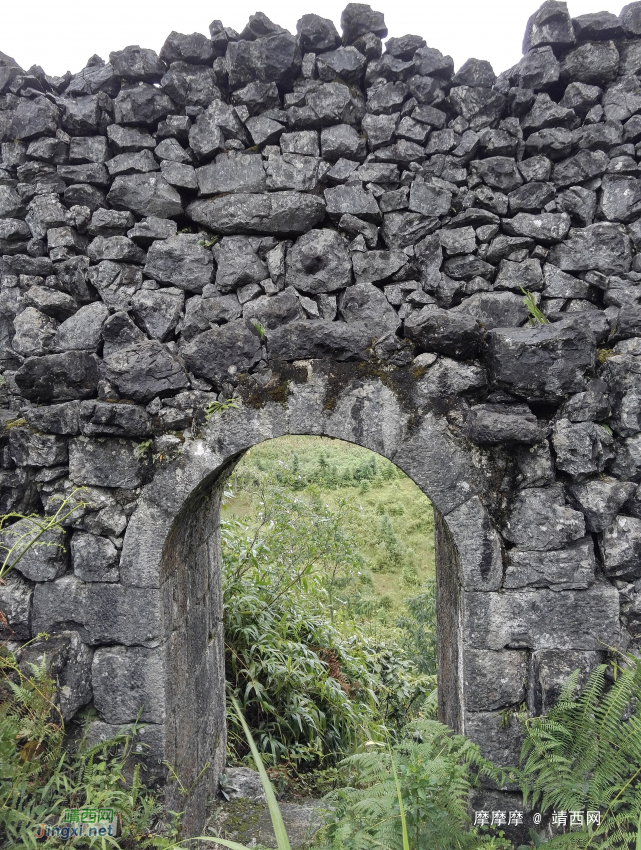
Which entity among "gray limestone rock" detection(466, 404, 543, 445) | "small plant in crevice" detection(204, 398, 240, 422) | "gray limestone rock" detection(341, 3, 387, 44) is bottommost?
"gray limestone rock" detection(466, 404, 543, 445)

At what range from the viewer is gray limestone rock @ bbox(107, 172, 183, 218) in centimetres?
320

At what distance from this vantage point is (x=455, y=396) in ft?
9.60

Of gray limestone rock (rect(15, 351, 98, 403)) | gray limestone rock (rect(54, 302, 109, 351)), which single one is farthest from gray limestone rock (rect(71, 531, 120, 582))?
gray limestone rock (rect(54, 302, 109, 351))

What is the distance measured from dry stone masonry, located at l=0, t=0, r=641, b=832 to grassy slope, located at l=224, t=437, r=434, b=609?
5.93 metres

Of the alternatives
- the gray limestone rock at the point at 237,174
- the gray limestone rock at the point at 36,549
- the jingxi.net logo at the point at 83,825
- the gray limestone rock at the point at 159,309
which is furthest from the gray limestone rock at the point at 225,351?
the jingxi.net logo at the point at 83,825

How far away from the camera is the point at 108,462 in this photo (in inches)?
121

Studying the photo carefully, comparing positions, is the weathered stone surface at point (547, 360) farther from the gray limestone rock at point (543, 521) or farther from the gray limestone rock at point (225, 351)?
the gray limestone rock at point (225, 351)

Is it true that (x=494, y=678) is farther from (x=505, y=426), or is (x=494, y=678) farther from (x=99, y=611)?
(x=99, y=611)

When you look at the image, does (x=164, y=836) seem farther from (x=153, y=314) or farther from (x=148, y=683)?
(x=153, y=314)

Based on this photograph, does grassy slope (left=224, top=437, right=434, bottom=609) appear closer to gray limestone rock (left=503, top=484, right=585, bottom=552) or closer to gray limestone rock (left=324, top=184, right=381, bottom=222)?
gray limestone rock (left=503, top=484, right=585, bottom=552)

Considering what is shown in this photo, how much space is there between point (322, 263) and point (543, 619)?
2.10m

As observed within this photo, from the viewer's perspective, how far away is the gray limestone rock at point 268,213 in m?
3.14

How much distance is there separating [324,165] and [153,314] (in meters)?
1.21

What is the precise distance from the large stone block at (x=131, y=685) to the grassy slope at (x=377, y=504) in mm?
5870
